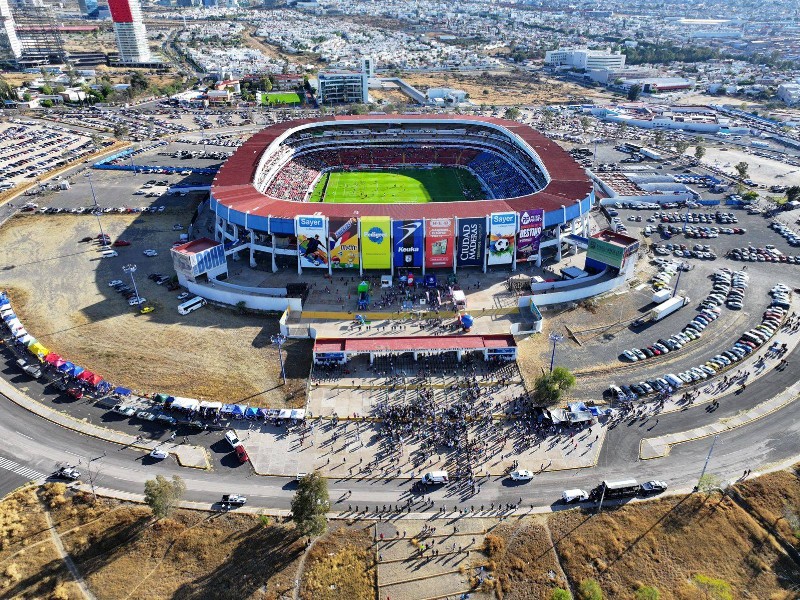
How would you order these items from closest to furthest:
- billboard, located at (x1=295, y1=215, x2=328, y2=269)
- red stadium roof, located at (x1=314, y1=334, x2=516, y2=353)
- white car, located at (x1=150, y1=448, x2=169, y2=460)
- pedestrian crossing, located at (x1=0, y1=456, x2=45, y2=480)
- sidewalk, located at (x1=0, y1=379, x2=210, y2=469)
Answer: pedestrian crossing, located at (x1=0, y1=456, x2=45, y2=480), white car, located at (x1=150, y1=448, x2=169, y2=460), sidewalk, located at (x1=0, y1=379, x2=210, y2=469), red stadium roof, located at (x1=314, y1=334, x2=516, y2=353), billboard, located at (x1=295, y1=215, x2=328, y2=269)

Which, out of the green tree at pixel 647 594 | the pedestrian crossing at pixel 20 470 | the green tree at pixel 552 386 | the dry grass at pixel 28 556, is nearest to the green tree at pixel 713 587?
the green tree at pixel 647 594

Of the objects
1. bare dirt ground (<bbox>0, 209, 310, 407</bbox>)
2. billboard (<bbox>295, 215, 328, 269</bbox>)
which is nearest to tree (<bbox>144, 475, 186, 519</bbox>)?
bare dirt ground (<bbox>0, 209, 310, 407</bbox>)

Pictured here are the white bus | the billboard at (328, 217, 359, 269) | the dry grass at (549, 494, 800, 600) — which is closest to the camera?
the dry grass at (549, 494, 800, 600)

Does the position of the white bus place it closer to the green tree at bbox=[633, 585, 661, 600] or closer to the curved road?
the curved road

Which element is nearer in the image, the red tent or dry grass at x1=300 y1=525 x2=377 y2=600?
dry grass at x1=300 y1=525 x2=377 y2=600

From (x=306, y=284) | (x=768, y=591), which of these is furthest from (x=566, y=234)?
(x=768, y=591)

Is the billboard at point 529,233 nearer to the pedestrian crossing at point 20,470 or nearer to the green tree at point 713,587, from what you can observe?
the green tree at point 713,587

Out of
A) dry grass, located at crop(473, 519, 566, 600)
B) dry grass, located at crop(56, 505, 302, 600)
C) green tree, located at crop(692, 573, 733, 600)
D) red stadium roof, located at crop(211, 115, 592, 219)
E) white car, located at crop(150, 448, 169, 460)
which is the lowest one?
green tree, located at crop(692, 573, 733, 600)
